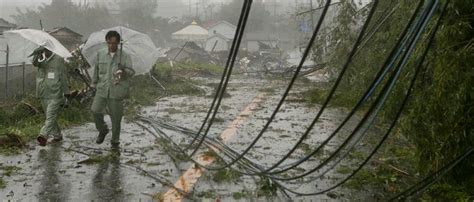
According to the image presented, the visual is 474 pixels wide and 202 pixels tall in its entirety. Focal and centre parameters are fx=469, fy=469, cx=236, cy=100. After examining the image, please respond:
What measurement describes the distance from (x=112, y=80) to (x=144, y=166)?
1441mm

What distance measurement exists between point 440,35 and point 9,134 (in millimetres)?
6286

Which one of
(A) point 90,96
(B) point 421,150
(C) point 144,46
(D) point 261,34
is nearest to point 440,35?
(B) point 421,150

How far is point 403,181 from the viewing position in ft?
17.9

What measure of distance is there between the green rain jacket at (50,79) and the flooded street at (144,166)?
820mm

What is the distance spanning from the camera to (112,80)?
6.80 meters

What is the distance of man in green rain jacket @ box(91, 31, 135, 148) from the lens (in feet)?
22.2

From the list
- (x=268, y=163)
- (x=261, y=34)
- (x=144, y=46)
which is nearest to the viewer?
(x=268, y=163)

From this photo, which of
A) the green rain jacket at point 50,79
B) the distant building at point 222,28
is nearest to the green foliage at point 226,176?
the green rain jacket at point 50,79

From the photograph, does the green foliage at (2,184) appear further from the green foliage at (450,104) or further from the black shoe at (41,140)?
the green foliage at (450,104)

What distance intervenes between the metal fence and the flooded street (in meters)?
3.49

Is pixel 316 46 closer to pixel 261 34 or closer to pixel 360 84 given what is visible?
pixel 360 84

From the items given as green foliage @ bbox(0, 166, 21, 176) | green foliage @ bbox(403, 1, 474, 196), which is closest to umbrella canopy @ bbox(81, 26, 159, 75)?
green foliage @ bbox(0, 166, 21, 176)

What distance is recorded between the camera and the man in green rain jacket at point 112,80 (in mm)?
6777

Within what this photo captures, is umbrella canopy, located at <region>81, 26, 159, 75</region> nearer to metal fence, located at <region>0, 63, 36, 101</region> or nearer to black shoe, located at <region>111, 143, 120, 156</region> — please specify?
black shoe, located at <region>111, 143, 120, 156</region>
